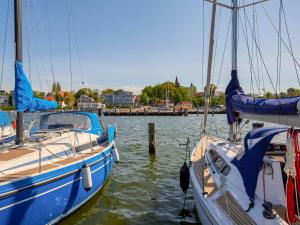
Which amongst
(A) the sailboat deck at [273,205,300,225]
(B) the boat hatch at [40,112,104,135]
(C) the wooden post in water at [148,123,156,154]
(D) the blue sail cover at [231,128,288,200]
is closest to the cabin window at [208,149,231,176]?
(D) the blue sail cover at [231,128,288,200]

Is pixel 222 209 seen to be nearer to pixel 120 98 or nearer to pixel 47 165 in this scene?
pixel 47 165

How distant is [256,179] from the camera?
5469 mm

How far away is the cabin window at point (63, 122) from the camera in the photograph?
12.5 meters

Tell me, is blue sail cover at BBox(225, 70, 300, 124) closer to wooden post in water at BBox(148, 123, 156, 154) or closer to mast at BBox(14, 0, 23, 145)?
mast at BBox(14, 0, 23, 145)

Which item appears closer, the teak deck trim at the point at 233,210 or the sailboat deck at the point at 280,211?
the sailboat deck at the point at 280,211

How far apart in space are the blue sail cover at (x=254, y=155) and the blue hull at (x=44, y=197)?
4.24m

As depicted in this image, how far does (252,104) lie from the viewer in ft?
23.8

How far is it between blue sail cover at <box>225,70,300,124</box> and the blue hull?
15.0 feet

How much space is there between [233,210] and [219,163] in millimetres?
2920

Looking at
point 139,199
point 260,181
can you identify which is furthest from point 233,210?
point 139,199

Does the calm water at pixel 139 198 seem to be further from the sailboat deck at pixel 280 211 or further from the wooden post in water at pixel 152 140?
the sailboat deck at pixel 280 211

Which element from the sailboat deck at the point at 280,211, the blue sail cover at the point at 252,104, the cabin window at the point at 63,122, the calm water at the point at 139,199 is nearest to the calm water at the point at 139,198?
the calm water at the point at 139,199

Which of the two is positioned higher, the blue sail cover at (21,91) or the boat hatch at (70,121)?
the blue sail cover at (21,91)

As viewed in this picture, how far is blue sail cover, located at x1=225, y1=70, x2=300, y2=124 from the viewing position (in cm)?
546
